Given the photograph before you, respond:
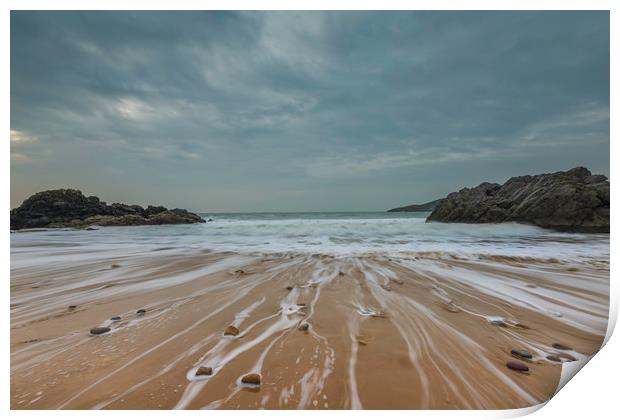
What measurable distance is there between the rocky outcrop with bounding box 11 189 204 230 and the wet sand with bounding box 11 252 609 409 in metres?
16.7

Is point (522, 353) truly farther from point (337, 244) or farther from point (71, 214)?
point (71, 214)

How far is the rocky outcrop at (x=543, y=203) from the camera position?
10289 millimetres

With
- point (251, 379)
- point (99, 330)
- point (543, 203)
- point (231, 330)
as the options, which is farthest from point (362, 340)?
point (543, 203)

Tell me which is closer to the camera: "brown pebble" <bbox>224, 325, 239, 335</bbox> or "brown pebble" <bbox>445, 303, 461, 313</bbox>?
"brown pebble" <bbox>224, 325, 239, 335</bbox>

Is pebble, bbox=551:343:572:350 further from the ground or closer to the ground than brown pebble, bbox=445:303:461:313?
closer to the ground

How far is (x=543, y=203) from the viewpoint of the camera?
38.9ft

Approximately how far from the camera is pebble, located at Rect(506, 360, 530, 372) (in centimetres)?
140

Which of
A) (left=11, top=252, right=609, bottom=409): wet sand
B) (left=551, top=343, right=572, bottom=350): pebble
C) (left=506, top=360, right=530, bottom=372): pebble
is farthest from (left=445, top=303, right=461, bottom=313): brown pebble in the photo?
(left=506, top=360, right=530, bottom=372): pebble

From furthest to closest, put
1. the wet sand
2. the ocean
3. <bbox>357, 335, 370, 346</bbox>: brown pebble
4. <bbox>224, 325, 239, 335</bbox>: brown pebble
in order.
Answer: the ocean < <bbox>224, 325, 239, 335</bbox>: brown pebble < <bbox>357, 335, 370, 346</bbox>: brown pebble < the wet sand

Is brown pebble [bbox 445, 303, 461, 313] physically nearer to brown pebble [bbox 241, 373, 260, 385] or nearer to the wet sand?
the wet sand

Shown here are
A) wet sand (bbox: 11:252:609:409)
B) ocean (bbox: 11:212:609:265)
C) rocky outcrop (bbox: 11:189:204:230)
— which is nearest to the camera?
wet sand (bbox: 11:252:609:409)

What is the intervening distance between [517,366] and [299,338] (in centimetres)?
122
